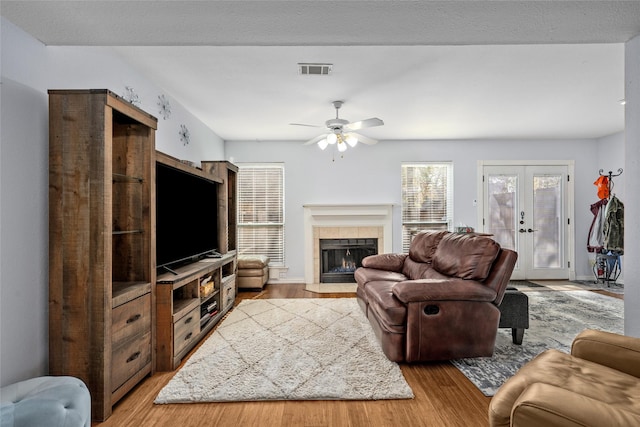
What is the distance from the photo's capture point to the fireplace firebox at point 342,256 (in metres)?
5.39

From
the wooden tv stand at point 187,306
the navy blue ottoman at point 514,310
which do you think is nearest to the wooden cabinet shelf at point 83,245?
the wooden tv stand at point 187,306

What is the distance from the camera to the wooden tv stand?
229cm

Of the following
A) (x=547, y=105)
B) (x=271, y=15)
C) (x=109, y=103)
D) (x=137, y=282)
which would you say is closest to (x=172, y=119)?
(x=109, y=103)

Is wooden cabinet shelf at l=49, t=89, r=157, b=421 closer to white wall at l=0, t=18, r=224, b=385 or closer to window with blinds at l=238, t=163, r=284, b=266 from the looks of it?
white wall at l=0, t=18, r=224, b=385

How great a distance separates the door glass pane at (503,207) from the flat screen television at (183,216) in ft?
15.6

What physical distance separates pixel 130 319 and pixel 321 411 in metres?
1.35

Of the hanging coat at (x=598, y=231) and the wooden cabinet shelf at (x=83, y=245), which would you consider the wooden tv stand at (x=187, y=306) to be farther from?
the hanging coat at (x=598, y=231)

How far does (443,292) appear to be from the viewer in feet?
7.60

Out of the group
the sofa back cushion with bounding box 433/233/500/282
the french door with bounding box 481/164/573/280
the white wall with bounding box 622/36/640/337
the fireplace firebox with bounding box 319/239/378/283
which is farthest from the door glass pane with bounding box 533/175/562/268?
the white wall with bounding box 622/36/640/337

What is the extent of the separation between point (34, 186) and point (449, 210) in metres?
5.55

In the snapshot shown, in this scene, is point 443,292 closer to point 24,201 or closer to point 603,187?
point 24,201

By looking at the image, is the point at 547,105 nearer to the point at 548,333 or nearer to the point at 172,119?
the point at 548,333

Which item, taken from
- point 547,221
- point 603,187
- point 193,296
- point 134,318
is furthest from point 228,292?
point 603,187

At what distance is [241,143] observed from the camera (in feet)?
18.0
